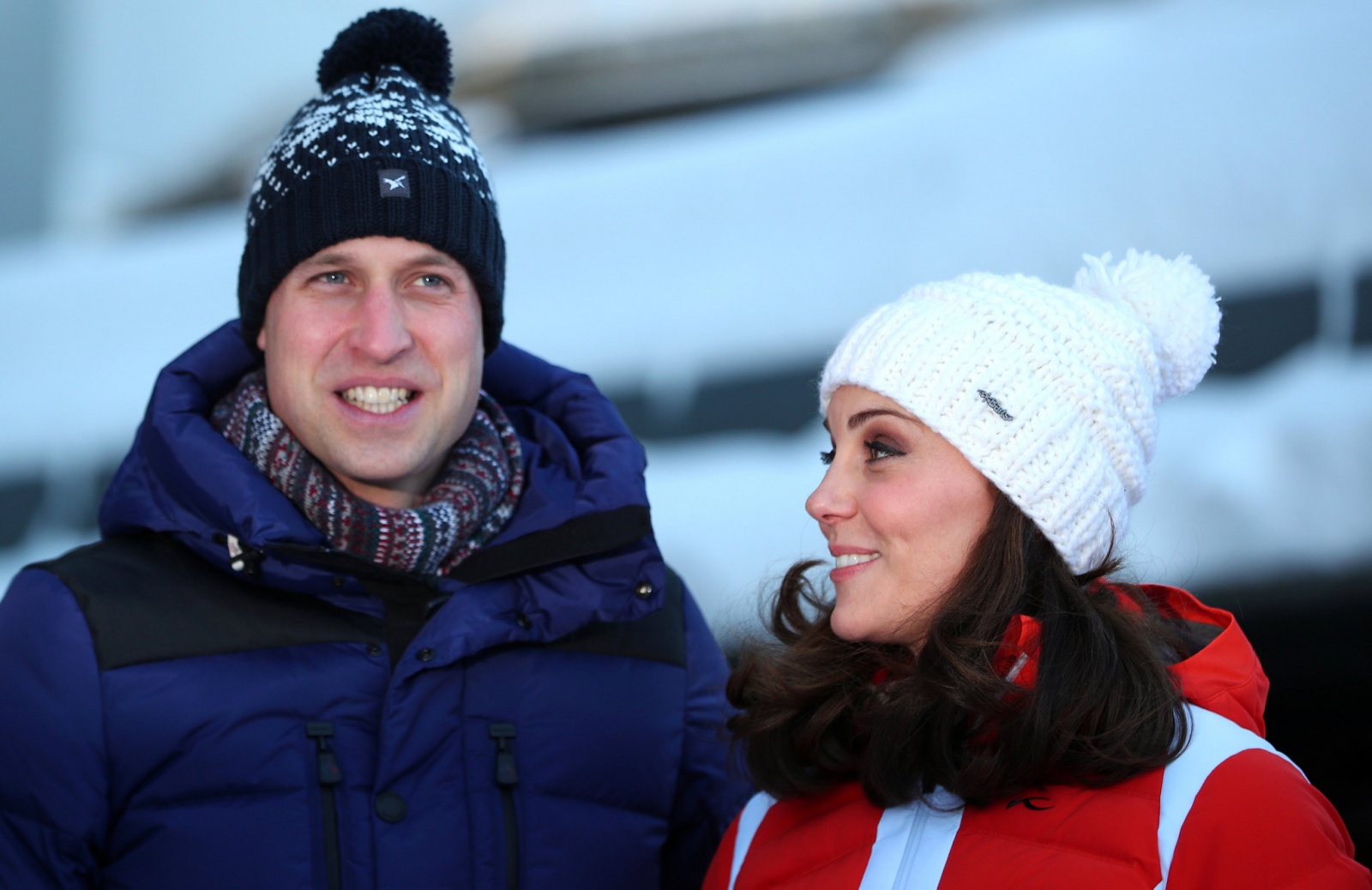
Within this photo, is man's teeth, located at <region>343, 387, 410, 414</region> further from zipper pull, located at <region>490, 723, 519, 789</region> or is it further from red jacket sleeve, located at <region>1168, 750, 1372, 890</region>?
red jacket sleeve, located at <region>1168, 750, 1372, 890</region>

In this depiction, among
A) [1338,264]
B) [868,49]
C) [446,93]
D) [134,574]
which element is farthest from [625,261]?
[134,574]

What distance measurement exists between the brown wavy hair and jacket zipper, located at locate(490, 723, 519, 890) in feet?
0.89

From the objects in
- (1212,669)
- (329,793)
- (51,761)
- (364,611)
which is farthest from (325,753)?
(1212,669)

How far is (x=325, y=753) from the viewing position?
1393 mm

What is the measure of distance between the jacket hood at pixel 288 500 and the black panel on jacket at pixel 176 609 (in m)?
0.03

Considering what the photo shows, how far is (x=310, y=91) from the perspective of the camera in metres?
3.15

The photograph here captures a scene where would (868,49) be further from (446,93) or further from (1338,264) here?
(446,93)

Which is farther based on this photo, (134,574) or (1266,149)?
(1266,149)

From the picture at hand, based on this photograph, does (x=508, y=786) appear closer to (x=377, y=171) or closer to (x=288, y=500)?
(x=288, y=500)

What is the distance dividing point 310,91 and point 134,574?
2021mm

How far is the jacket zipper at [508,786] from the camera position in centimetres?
144

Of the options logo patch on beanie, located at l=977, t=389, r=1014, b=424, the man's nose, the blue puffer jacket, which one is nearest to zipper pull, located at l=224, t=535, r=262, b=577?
the blue puffer jacket

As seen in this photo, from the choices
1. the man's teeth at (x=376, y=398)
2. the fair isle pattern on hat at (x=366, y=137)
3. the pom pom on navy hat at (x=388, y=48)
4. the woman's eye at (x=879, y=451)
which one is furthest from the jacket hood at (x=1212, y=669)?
the pom pom on navy hat at (x=388, y=48)

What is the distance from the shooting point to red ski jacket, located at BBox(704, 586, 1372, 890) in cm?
107
